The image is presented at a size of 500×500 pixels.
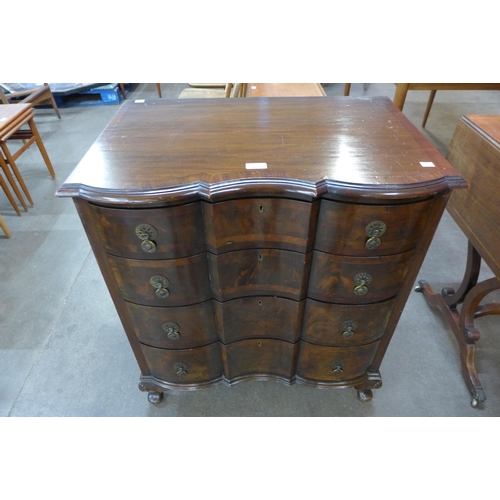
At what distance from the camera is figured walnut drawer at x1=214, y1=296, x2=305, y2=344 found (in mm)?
1087

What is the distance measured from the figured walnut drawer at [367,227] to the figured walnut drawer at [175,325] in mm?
433

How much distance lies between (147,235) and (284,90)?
Answer: 2031 millimetres

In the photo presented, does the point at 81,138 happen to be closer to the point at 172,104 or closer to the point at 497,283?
the point at 172,104

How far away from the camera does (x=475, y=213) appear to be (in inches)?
51.4

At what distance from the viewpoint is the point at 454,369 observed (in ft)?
5.16

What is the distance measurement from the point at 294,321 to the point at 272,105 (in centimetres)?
74

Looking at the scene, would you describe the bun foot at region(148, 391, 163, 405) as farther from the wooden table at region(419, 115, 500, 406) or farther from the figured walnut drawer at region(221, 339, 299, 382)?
the wooden table at region(419, 115, 500, 406)

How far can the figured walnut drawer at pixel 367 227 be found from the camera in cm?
83

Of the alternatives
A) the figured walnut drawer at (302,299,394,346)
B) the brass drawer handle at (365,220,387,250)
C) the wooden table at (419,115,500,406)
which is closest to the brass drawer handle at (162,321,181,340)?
the figured walnut drawer at (302,299,394,346)

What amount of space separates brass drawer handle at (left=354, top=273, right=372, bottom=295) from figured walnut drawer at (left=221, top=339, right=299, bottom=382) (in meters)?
0.33

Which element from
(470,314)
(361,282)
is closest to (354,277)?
(361,282)

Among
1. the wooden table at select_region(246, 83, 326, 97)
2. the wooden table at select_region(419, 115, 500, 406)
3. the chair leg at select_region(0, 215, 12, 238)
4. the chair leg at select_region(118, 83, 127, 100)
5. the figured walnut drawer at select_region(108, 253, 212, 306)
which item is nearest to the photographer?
the figured walnut drawer at select_region(108, 253, 212, 306)

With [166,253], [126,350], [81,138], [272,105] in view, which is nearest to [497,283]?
[272,105]

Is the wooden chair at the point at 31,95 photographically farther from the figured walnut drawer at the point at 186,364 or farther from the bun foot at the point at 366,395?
the bun foot at the point at 366,395
